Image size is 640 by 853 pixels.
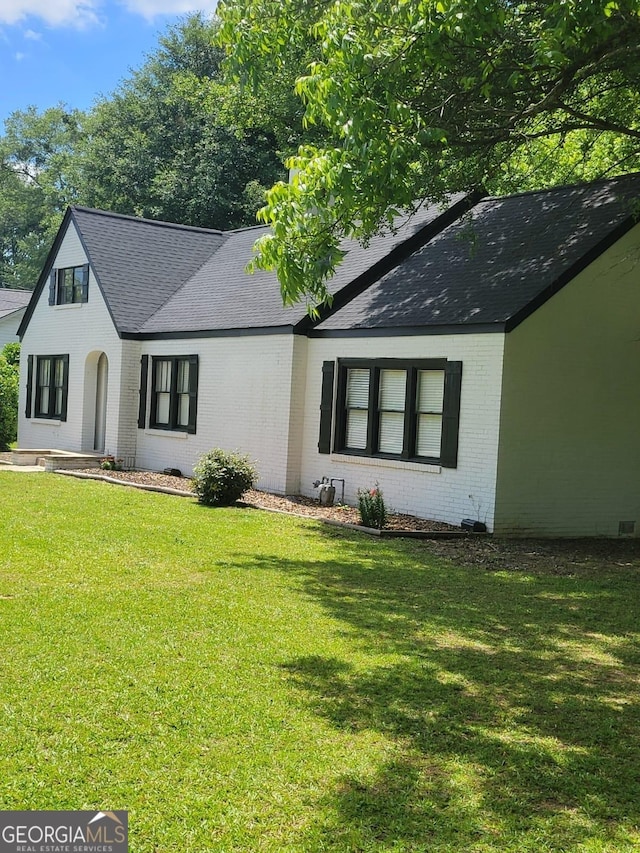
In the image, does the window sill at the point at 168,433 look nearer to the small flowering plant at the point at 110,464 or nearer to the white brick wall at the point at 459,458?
the small flowering plant at the point at 110,464

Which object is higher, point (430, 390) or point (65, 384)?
point (430, 390)

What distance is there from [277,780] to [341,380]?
39.4 feet

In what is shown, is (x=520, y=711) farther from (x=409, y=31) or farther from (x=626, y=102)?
(x=626, y=102)

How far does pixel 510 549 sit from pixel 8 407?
18327mm

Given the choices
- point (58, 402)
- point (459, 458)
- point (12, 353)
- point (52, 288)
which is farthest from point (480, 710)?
point (12, 353)

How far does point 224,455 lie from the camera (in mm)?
15344

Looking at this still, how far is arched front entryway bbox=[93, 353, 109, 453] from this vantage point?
23.4 metres

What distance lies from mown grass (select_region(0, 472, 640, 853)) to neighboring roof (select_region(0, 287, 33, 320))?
109 ft

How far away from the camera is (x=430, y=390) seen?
14.7 m

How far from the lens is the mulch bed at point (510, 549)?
11.5 m

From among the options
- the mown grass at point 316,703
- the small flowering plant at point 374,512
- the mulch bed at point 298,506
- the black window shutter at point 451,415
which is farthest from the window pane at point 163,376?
the mown grass at point 316,703

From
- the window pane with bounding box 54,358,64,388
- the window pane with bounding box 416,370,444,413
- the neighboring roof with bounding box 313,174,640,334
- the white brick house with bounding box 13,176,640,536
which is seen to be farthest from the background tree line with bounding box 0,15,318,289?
the window pane with bounding box 416,370,444,413

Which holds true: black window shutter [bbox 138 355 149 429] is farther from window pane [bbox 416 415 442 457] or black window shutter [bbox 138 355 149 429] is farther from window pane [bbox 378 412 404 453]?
window pane [bbox 416 415 442 457]

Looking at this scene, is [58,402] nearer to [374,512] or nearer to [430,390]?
[430,390]
